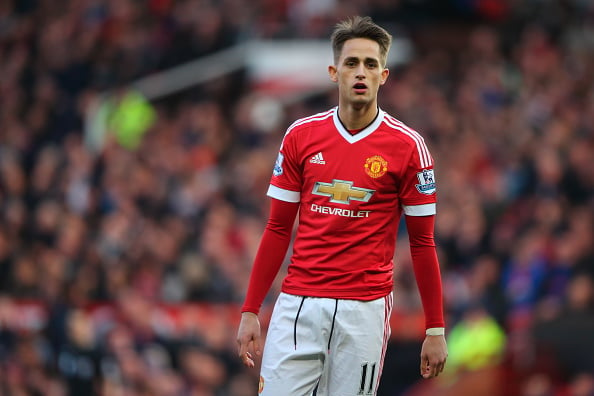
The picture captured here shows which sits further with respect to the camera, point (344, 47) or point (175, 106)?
point (175, 106)

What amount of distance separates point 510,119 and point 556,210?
375cm

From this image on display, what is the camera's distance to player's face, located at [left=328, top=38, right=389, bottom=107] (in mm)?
5551

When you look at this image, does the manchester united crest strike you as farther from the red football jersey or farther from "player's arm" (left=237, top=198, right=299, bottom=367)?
"player's arm" (left=237, top=198, right=299, bottom=367)

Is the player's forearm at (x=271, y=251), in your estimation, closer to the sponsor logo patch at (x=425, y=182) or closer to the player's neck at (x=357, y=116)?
the player's neck at (x=357, y=116)

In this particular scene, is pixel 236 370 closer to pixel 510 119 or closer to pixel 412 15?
pixel 510 119

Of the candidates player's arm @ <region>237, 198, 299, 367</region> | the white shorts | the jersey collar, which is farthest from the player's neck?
the white shorts

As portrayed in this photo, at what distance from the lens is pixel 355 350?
5578mm

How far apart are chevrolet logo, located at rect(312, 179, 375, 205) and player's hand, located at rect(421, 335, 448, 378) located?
0.72 m

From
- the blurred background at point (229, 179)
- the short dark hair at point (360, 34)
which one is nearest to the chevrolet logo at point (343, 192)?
the short dark hair at point (360, 34)

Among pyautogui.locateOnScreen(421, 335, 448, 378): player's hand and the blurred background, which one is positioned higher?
the blurred background

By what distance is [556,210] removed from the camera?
11992 millimetres

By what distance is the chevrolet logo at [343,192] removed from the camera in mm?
5594

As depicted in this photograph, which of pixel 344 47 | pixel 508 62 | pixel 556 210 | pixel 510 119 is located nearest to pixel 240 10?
pixel 508 62

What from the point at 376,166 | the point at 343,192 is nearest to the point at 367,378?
the point at 343,192
